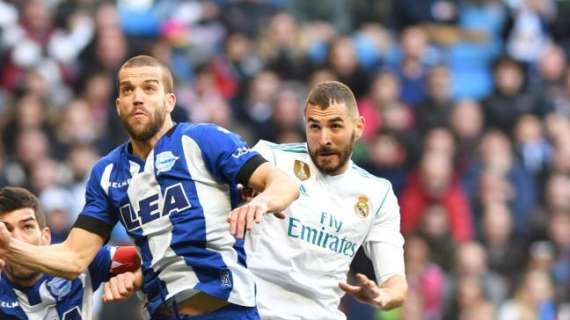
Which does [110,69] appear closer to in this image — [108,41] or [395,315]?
[108,41]

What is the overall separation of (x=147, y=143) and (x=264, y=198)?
37.2 inches

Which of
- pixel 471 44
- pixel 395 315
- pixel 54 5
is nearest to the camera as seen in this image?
pixel 395 315

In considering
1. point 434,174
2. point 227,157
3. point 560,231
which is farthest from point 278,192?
point 560,231

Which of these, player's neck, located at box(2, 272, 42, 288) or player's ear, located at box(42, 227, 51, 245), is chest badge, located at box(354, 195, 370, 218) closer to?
player's ear, located at box(42, 227, 51, 245)

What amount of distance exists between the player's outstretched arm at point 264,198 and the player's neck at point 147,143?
59 cm

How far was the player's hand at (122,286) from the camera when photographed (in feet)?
25.6

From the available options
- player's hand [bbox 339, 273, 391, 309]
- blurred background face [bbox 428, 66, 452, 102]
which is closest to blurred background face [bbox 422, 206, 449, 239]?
blurred background face [bbox 428, 66, 452, 102]

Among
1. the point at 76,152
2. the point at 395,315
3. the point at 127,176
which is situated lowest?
the point at 395,315

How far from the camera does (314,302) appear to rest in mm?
8602

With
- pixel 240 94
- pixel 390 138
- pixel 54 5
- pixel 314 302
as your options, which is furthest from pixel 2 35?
pixel 314 302

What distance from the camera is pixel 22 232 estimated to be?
8.05m

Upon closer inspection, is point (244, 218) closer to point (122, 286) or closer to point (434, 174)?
point (122, 286)

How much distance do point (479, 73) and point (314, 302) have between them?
11.1 m

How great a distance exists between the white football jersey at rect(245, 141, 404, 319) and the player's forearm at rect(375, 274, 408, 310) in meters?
0.11
